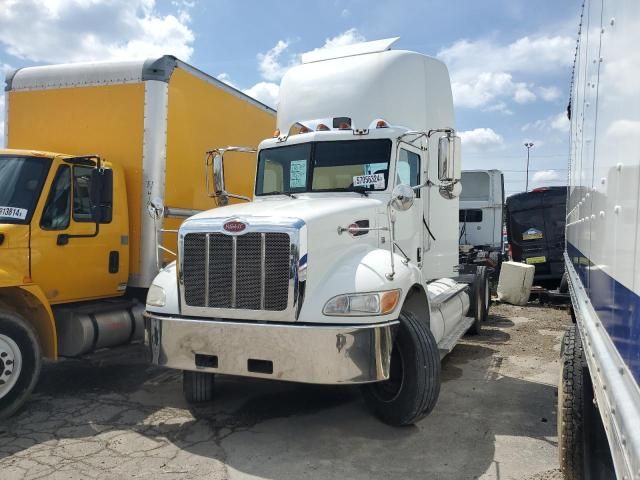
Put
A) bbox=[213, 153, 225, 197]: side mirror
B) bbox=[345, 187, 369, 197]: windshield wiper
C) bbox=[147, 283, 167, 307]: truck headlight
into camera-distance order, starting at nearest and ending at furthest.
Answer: bbox=[147, 283, 167, 307]: truck headlight
bbox=[345, 187, 369, 197]: windshield wiper
bbox=[213, 153, 225, 197]: side mirror

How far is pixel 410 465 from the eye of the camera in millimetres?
4023

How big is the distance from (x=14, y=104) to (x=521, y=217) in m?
10.0

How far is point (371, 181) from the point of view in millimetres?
5695

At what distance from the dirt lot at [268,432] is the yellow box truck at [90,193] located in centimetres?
57

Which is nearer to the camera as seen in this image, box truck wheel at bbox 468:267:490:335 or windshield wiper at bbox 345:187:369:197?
windshield wiper at bbox 345:187:369:197

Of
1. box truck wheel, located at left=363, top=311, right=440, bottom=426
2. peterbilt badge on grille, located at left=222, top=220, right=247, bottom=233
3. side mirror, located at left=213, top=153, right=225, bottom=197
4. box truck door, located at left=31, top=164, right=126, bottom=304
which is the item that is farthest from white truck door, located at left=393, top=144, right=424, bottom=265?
box truck door, located at left=31, top=164, right=126, bottom=304

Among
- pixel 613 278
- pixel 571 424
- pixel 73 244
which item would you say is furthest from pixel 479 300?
pixel 613 278

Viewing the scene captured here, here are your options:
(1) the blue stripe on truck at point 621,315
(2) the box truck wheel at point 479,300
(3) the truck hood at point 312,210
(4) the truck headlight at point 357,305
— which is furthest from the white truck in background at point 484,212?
(1) the blue stripe on truck at point 621,315

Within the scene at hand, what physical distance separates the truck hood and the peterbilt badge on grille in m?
0.10

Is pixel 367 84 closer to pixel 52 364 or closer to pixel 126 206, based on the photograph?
pixel 126 206

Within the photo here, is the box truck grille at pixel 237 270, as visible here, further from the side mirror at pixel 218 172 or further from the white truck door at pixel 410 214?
the side mirror at pixel 218 172

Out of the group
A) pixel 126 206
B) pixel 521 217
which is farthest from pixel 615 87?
pixel 521 217

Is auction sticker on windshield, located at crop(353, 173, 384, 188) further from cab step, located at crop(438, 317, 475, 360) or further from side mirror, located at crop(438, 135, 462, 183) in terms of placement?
cab step, located at crop(438, 317, 475, 360)

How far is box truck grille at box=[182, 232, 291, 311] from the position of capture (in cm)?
430
